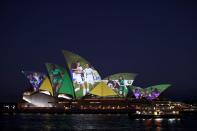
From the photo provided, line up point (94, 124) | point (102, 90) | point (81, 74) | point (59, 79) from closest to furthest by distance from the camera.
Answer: point (94, 124), point (59, 79), point (81, 74), point (102, 90)

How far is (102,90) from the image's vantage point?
352 ft

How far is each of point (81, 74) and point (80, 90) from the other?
19.7 feet

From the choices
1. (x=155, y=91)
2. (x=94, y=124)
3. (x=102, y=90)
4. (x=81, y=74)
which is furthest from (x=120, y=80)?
(x=94, y=124)

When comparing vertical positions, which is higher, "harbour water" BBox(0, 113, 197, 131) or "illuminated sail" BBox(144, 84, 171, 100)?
"illuminated sail" BBox(144, 84, 171, 100)

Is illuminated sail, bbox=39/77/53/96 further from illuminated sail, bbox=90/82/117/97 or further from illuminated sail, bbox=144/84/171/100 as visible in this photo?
illuminated sail, bbox=144/84/171/100

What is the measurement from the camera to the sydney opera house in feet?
318

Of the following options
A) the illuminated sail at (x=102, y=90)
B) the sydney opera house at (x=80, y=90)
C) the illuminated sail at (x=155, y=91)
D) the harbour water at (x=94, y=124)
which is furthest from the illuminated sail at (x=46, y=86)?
the harbour water at (x=94, y=124)

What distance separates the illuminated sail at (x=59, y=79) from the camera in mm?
96062

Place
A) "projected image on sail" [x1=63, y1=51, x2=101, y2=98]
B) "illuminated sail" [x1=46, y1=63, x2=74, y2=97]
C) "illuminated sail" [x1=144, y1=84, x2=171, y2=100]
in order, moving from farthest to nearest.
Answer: "illuminated sail" [x1=144, y1=84, x2=171, y2=100], "illuminated sail" [x1=46, y1=63, x2=74, y2=97], "projected image on sail" [x1=63, y1=51, x2=101, y2=98]

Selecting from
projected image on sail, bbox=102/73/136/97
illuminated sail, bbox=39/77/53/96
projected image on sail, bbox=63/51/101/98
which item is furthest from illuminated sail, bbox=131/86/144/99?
illuminated sail, bbox=39/77/53/96

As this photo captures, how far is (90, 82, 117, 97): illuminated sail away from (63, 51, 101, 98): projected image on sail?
2.28 metres

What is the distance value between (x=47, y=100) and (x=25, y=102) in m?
9.84

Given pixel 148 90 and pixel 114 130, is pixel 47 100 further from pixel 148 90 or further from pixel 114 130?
pixel 114 130

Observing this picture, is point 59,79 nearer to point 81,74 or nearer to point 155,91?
point 81,74
